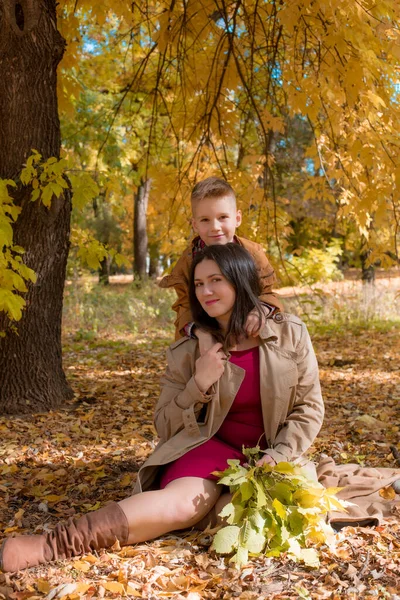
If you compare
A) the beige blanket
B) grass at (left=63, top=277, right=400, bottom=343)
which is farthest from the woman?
grass at (left=63, top=277, right=400, bottom=343)

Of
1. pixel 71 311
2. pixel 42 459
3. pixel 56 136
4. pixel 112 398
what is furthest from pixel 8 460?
pixel 71 311

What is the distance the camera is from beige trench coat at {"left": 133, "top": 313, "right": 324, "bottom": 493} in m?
2.67

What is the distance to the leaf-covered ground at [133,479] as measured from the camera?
2.22 meters

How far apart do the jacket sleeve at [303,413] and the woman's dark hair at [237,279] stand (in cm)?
27

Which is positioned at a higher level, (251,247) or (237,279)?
(251,247)

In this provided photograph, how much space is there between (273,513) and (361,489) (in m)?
0.64

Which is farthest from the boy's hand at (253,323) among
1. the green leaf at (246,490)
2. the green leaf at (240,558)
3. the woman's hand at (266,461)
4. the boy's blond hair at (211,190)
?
the green leaf at (240,558)

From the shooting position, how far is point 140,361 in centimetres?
699

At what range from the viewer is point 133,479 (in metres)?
3.39

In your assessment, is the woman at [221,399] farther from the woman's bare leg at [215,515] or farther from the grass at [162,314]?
the grass at [162,314]

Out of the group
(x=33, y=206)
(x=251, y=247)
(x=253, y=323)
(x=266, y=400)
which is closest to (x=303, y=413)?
(x=266, y=400)

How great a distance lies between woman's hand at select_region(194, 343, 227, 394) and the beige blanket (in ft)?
2.45

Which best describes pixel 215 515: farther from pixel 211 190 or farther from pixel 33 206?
pixel 33 206

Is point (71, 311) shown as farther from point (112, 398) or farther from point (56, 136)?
point (56, 136)
